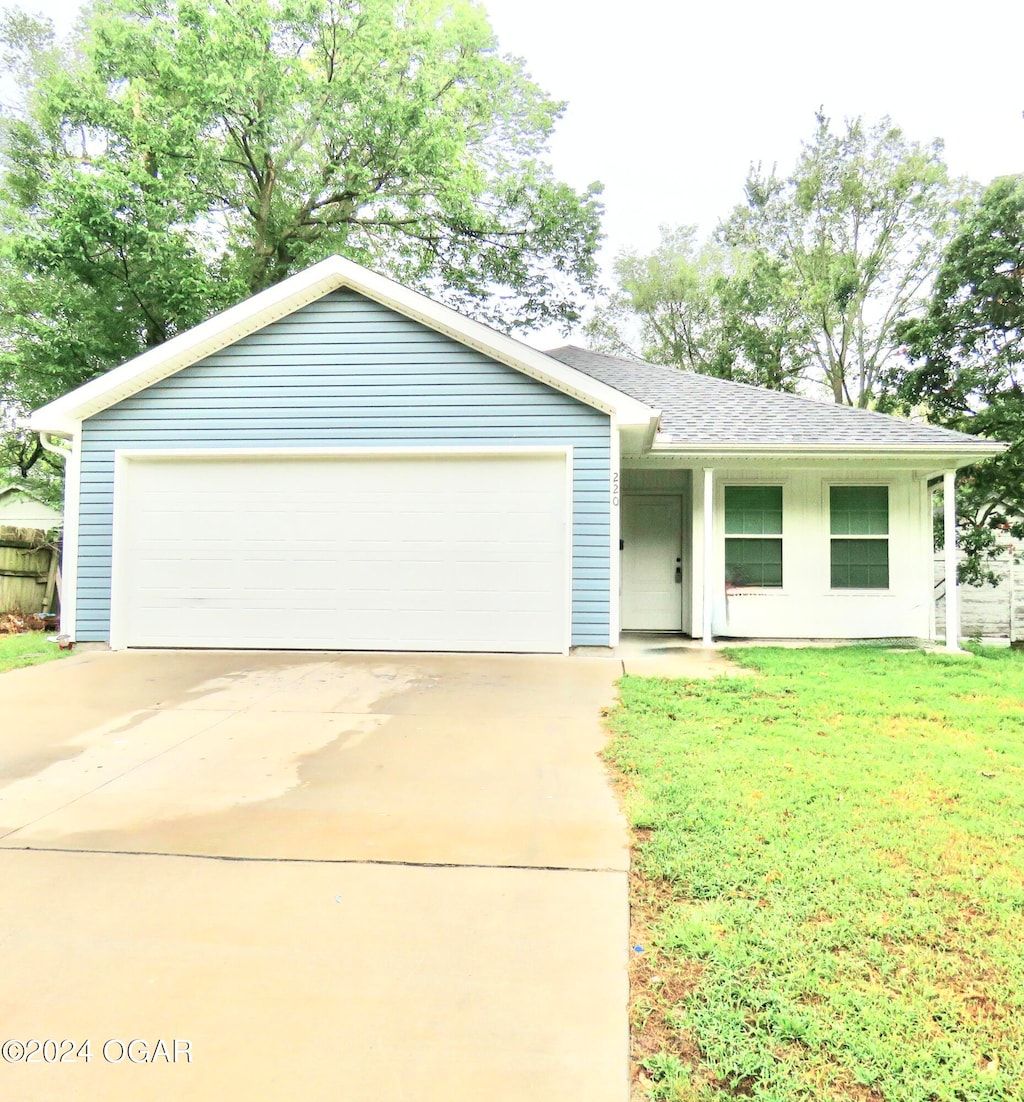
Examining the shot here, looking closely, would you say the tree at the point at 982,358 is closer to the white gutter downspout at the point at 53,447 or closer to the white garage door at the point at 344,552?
the white garage door at the point at 344,552

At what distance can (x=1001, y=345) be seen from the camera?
1169 cm

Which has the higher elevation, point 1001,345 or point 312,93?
point 312,93

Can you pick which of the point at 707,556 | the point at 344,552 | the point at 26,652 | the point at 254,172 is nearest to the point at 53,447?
the point at 26,652

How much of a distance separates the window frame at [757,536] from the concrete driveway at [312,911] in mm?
5026

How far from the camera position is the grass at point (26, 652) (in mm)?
7094

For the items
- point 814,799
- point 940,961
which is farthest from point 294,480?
point 940,961

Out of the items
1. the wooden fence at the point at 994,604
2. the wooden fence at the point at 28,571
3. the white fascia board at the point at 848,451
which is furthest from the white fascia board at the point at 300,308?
the wooden fence at the point at 994,604

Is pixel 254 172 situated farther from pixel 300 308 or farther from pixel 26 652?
pixel 26 652

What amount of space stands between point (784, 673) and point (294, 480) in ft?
19.2

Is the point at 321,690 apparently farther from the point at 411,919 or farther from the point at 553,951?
the point at 553,951

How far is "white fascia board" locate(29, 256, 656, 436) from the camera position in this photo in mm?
7277

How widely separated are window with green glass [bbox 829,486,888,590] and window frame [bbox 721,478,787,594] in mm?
657

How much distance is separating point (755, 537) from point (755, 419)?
1657 mm

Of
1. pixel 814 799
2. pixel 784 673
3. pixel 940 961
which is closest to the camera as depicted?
pixel 940 961
